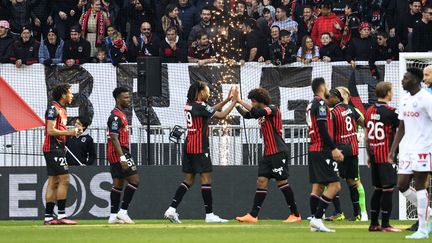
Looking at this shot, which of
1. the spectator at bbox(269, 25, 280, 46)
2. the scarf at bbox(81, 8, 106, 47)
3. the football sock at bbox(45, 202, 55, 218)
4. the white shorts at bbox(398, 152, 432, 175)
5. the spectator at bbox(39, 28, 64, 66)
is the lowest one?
the football sock at bbox(45, 202, 55, 218)

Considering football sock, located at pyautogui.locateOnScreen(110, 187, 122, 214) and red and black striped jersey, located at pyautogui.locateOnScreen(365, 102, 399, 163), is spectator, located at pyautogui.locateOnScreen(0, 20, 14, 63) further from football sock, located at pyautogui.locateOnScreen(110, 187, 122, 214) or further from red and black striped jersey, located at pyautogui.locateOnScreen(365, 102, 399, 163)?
red and black striped jersey, located at pyautogui.locateOnScreen(365, 102, 399, 163)

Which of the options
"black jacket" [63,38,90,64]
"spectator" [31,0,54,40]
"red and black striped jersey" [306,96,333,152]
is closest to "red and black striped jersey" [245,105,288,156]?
"red and black striped jersey" [306,96,333,152]

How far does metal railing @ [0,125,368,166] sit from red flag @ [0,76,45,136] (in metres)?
2.23

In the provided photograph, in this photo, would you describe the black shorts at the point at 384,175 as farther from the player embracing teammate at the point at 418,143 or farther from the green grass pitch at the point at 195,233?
the player embracing teammate at the point at 418,143

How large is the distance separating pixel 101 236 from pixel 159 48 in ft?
37.2

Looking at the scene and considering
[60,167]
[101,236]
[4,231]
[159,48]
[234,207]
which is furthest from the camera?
[159,48]

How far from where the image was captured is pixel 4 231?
20.2 meters

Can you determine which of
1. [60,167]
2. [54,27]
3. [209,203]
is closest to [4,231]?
[60,167]

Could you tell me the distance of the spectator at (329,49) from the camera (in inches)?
1101

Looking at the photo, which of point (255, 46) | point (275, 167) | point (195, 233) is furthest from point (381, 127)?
point (255, 46)

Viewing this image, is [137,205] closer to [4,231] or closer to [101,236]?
[4,231]

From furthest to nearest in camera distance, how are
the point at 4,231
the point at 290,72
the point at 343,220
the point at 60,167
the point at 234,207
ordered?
the point at 290,72
the point at 234,207
the point at 343,220
the point at 60,167
the point at 4,231

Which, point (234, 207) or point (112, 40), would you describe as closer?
point (234, 207)

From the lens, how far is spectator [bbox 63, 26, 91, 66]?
2883 centimetres
